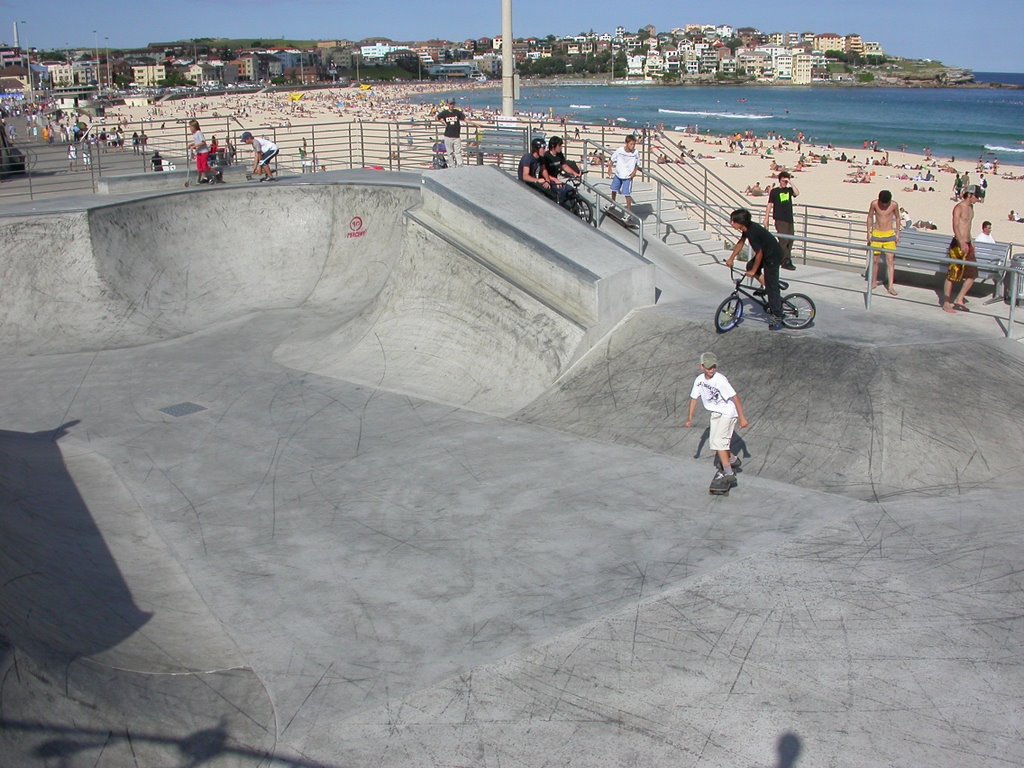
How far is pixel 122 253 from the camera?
17953 mm

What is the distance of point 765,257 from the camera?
12.0 meters

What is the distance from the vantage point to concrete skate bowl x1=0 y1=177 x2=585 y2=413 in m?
14.0

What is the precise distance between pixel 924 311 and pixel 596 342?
4.40 meters

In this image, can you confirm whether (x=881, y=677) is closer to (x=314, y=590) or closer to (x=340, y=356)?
(x=314, y=590)

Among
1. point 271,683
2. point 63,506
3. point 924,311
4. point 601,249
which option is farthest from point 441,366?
point 271,683

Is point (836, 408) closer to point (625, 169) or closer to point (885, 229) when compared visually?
point (885, 229)

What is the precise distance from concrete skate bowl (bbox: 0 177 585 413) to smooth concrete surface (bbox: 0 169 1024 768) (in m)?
0.08

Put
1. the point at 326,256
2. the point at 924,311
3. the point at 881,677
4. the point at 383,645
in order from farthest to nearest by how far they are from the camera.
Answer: the point at 326,256 → the point at 924,311 → the point at 383,645 → the point at 881,677

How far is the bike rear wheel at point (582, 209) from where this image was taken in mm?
16891

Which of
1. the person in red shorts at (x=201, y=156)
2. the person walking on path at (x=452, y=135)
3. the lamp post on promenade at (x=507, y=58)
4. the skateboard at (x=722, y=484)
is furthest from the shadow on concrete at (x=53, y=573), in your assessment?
the lamp post on promenade at (x=507, y=58)

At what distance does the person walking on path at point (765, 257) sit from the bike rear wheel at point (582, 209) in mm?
5243

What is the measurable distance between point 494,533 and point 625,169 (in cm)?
959

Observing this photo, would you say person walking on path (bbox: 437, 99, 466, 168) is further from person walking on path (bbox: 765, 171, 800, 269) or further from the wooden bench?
the wooden bench

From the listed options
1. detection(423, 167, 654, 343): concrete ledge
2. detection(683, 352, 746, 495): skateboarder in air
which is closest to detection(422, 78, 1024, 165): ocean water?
detection(423, 167, 654, 343): concrete ledge
